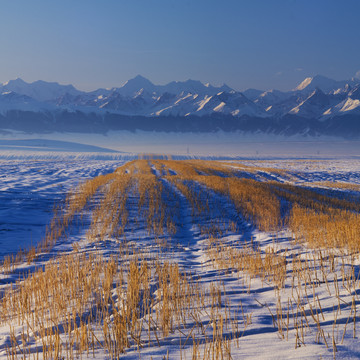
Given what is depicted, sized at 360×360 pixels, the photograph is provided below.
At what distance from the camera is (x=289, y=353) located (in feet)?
7.80

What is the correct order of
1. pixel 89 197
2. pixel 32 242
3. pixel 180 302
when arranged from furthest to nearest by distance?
pixel 89 197, pixel 32 242, pixel 180 302

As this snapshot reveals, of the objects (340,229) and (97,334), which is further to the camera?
(340,229)

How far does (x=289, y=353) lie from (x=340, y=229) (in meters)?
4.44

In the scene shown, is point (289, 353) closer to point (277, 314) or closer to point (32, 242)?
point (277, 314)

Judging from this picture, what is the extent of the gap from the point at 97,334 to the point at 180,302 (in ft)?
2.94

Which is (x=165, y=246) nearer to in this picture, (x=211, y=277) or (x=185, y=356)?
(x=211, y=277)

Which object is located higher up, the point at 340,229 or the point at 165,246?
the point at 340,229

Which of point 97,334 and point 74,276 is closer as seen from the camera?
point 97,334

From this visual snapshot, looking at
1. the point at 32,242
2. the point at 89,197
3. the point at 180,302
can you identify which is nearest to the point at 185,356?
the point at 180,302

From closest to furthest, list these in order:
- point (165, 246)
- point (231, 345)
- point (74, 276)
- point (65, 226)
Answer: point (231, 345) < point (74, 276) < point (165, 246) < point (65, 226)

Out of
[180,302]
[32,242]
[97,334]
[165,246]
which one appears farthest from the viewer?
[32,242]

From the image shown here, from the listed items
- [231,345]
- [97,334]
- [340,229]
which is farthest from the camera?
[340,229]

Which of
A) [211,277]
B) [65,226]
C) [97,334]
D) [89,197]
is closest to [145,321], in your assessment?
[97,334]

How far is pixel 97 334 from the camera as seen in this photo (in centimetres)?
289
